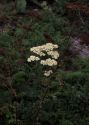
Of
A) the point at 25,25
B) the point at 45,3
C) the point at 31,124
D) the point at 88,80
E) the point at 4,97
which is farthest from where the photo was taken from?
the point at 45,3

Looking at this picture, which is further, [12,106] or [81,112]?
[81,112]

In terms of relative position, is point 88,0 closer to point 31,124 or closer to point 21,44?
point 21,44

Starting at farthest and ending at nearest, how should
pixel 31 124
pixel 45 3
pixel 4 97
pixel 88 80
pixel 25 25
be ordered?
pixel 45 3
pixel 25 25
pixel 88 80
pixel 4 97
pixel 31 124

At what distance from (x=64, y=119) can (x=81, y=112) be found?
627 millimetres

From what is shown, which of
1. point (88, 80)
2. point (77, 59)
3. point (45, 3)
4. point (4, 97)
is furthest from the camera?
point (45, 3)

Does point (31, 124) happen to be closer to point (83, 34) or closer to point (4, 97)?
point (4, 97)

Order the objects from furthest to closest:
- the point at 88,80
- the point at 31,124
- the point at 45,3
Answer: the point at 45,3 < the point at 88,80 < the point at 31,124

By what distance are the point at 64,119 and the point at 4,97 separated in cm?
146

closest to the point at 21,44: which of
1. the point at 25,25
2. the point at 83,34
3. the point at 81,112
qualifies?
the point at 25,25

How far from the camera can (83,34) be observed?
12.9 m

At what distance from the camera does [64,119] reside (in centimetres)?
867

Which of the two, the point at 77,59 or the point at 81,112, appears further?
the point at 77,59

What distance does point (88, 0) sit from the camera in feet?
46.5

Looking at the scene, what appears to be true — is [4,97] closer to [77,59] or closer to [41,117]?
[41,117]
